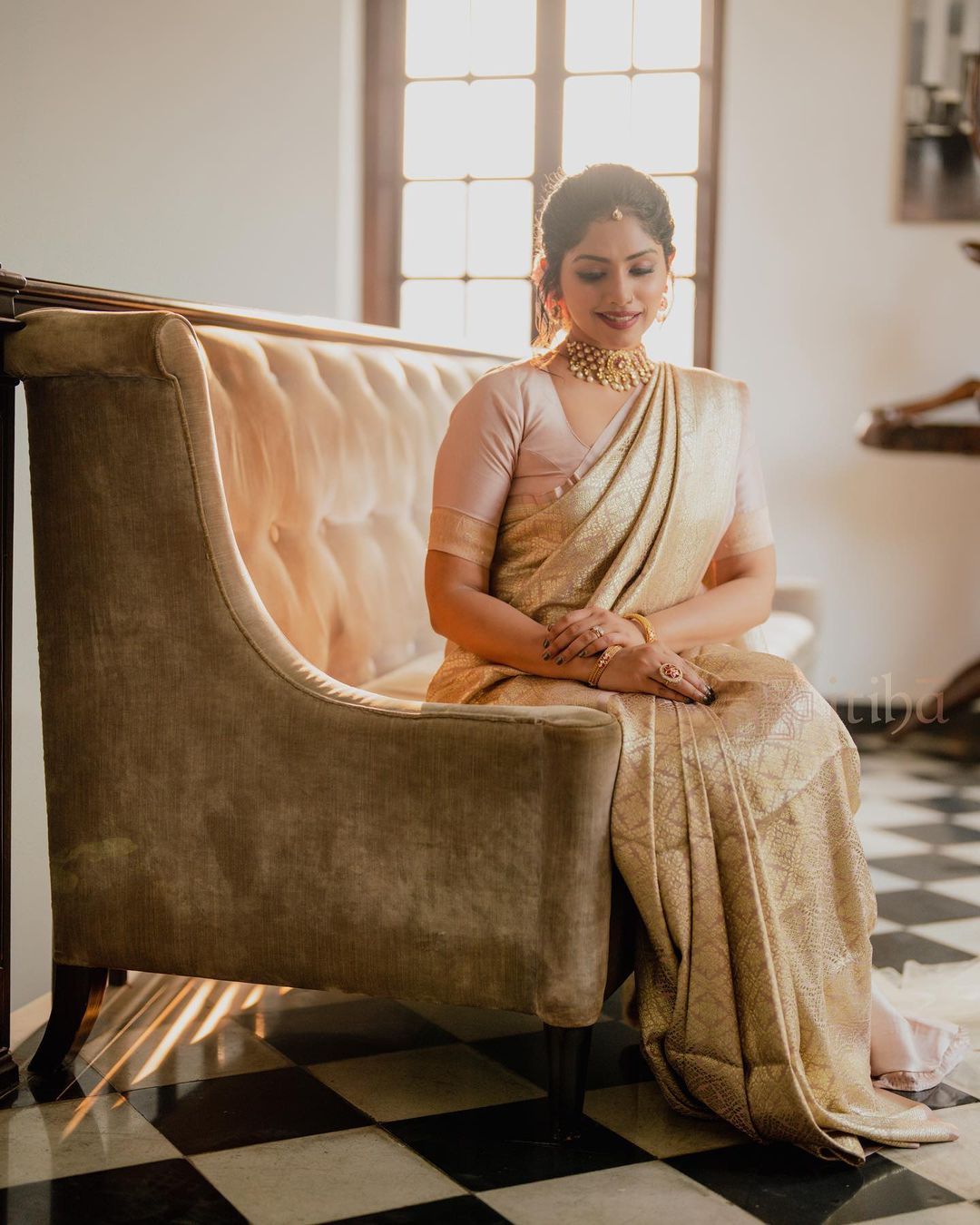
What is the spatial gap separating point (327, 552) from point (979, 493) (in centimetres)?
324

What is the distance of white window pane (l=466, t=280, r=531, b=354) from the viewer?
18.3 feet

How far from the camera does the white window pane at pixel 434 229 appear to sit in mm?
5555

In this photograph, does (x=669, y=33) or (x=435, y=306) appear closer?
(x=669, y=33)

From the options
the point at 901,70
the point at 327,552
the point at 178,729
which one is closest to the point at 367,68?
the point at 901,70

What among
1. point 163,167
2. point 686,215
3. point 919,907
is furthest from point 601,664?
point 686,215

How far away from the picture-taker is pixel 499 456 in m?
2.16

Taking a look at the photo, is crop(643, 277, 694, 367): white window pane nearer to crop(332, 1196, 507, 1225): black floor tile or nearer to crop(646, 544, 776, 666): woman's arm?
crop(646, 544, 776, 666): woman's arm

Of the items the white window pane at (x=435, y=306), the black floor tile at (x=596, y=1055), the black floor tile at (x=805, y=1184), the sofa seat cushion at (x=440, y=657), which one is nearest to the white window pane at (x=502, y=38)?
the white window pane at (x=435, y=306)

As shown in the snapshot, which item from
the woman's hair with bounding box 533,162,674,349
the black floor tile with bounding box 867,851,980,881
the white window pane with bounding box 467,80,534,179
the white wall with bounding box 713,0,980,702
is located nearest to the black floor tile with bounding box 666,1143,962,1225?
the woman's hair with bounding box 533,162,674,349

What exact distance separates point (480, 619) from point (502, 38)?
13.2 ft

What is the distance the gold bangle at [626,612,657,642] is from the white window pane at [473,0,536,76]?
398 centimetres

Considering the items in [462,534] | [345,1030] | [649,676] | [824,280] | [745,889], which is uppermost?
[824,280]

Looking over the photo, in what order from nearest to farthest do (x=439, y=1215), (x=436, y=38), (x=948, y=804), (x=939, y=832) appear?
(x=439, y=1215) < (x=939, y=832) < (x=948, y=804) < (x=436, y=38)

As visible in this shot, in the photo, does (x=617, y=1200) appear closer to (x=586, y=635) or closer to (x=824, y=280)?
(x=586, y=635)
